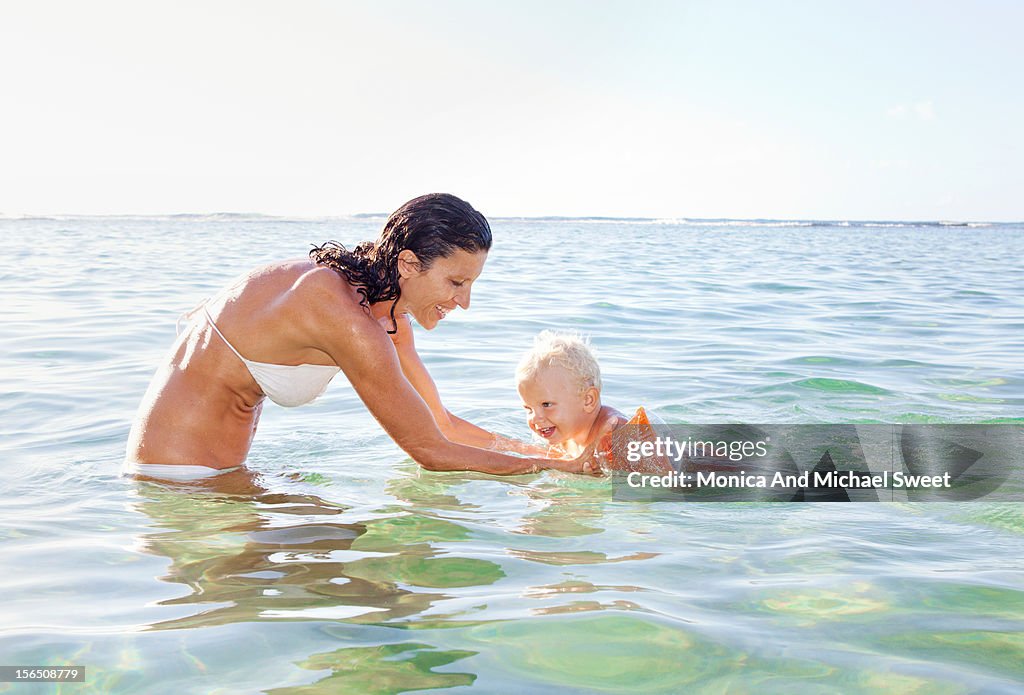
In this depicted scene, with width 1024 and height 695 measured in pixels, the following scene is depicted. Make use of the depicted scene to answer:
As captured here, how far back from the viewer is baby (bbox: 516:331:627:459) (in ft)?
15.9

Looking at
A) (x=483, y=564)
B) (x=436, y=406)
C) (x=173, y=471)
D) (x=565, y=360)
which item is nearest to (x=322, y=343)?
(x=173, y=471)

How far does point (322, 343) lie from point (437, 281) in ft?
Answer: 1.76

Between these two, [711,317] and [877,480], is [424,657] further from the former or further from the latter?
[711,317]

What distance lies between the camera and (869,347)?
8.96m

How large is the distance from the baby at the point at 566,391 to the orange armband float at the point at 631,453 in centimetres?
10

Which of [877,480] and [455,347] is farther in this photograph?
[455,347]

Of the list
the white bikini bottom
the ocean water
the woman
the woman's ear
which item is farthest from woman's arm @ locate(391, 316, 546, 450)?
the white bikini bottom

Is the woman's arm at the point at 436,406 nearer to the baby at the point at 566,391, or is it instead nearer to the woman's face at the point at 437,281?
the baby at the point at 566,391

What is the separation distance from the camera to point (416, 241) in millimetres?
3881

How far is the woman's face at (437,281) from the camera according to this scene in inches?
154

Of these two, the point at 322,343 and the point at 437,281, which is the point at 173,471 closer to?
the point at 322,343

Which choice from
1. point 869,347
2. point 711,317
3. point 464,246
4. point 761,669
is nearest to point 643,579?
point 761,669

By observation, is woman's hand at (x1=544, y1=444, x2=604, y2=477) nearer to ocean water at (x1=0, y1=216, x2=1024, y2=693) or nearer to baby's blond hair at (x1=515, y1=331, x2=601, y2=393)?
ocean water at (x1=0, y1=216, x2=1024, y2=693)

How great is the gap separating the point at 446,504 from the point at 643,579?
1311mm
